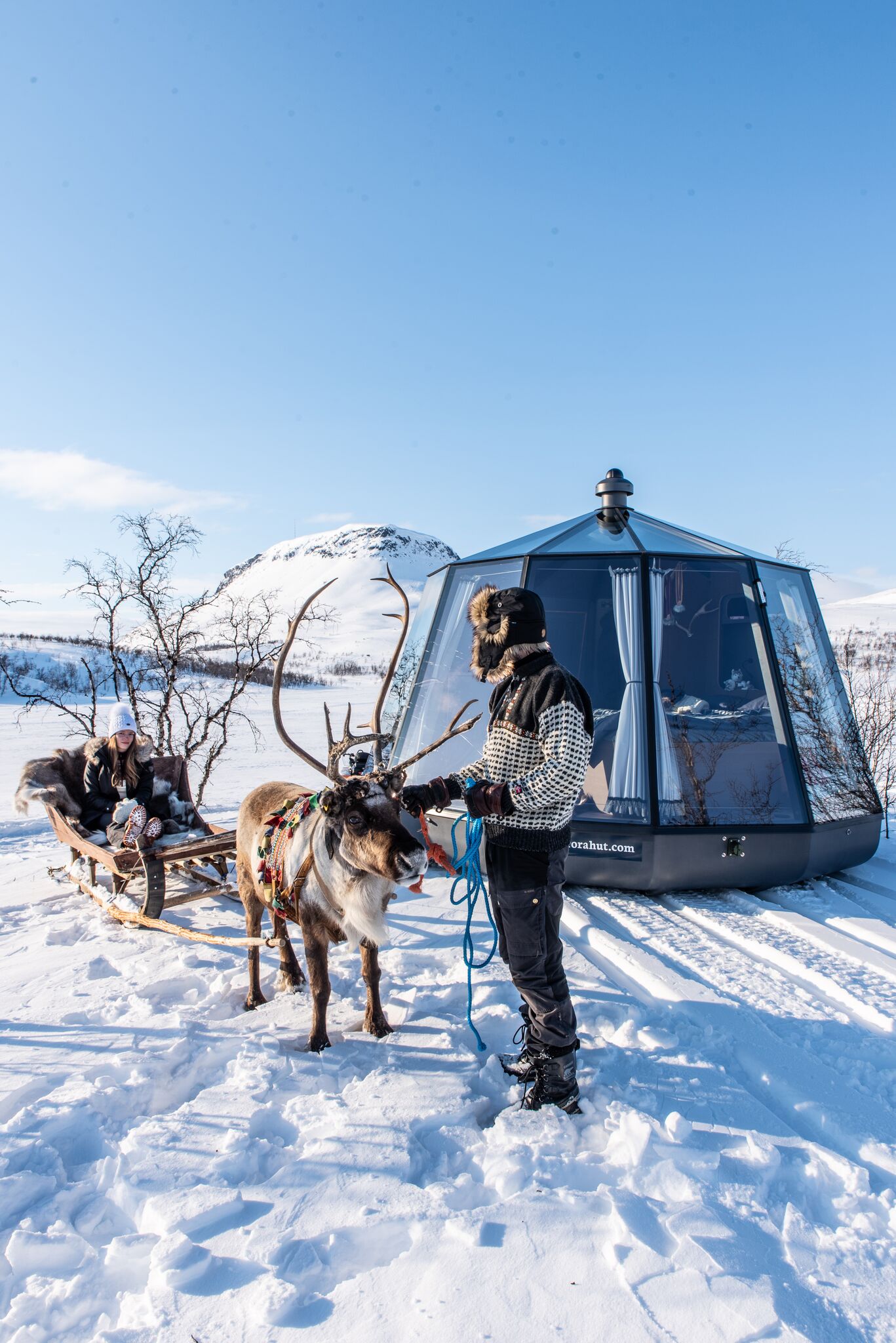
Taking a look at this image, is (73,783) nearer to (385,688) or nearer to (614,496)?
(385,688)

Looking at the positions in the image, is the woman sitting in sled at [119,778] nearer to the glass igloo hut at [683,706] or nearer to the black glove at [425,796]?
the glass igloo hut at [683,706]

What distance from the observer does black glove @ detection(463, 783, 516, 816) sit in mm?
3035

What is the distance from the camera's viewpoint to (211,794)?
1173 cm

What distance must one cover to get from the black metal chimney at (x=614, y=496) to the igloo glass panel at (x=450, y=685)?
117 cm

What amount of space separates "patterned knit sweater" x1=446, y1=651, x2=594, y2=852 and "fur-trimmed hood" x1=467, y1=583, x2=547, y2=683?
6 cm

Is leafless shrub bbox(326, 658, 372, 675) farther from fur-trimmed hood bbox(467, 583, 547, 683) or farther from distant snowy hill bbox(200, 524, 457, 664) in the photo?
fur-trimmed hood bbox(467, 583, 547, 683)

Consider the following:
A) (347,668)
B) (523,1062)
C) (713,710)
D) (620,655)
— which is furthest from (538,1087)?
(347,668)

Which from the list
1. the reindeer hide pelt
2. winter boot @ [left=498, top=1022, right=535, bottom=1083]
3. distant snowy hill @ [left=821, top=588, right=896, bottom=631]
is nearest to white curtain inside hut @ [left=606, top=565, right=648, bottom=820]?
Answer: winter boot @ [left=498, top=1022, right=535, bottom=1083]

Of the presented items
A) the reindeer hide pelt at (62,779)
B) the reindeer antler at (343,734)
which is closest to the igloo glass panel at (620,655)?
the reindeer antler at (343,734)

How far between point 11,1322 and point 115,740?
473 centimetres

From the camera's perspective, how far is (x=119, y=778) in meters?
6.42

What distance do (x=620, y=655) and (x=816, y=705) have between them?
1.88 m

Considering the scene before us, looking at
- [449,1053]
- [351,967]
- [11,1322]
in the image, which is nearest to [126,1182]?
[11,1322]

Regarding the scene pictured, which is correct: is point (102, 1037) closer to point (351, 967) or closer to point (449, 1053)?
point (351, 967)
